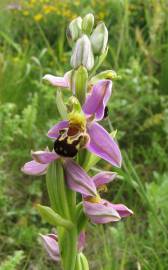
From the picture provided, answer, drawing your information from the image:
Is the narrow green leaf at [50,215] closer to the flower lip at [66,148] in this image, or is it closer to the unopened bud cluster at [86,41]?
the flower lip at [66,148]

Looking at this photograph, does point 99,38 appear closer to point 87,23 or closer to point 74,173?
point 87,23

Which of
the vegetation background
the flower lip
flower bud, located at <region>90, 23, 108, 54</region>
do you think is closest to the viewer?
the flower lip

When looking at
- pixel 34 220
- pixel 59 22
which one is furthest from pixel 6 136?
pixel 59 22

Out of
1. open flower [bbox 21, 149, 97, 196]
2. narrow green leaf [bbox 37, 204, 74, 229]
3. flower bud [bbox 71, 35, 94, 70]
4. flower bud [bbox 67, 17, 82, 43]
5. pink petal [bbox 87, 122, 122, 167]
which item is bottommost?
narrow green leaf [bbox 37, 204, 74, 229]

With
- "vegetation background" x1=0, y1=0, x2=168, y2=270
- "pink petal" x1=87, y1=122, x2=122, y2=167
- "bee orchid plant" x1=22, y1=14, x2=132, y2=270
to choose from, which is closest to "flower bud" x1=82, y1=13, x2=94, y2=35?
"bee orchid plant" x1=22, y1=14, x2=132, y2=270

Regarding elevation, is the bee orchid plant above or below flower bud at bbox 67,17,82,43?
below

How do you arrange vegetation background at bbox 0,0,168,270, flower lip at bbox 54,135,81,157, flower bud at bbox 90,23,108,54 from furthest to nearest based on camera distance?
vegetation background at bbox 0,0,168,270
flower bud at bbox 90,23,108,54
flower lip at bbox 54,135,81,157

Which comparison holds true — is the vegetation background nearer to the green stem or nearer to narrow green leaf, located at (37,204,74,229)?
the green stem

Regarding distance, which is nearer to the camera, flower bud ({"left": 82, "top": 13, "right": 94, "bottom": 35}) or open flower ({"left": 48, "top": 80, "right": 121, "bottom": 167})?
open flower ({"left": 48, "top": 80, "right": 121, "bottom": 167})
